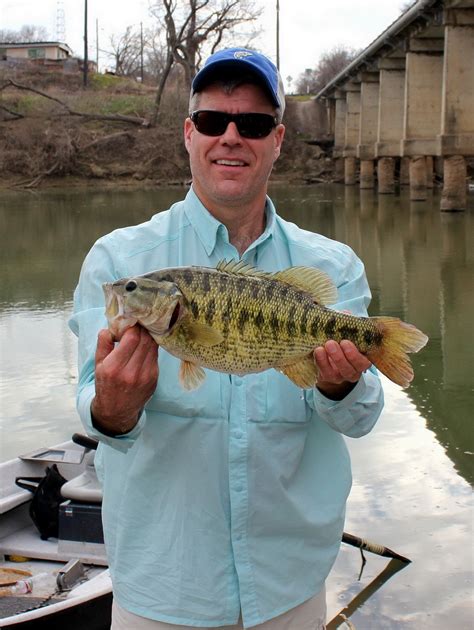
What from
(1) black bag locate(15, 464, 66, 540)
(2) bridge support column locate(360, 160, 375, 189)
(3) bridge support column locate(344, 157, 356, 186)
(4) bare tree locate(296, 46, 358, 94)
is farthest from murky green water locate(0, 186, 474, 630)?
(4) bare tree locate(296, 46, 358, 94)

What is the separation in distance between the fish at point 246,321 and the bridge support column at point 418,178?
32855 millimetres

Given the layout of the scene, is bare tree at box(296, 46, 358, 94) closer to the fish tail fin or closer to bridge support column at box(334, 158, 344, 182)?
bridge support column at box(334, 158, 344, 182)

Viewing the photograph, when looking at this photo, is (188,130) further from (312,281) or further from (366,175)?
(366,175)

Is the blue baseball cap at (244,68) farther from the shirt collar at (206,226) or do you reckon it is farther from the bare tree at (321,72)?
the bare tree at (321,72)

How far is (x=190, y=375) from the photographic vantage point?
8.79ft

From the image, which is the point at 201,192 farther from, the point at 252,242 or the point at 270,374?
the point at 270,374

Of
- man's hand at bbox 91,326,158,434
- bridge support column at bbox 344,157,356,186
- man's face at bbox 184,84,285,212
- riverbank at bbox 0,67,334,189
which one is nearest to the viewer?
man's hand at bbox 91,326,158,434

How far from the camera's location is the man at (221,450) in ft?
9.21

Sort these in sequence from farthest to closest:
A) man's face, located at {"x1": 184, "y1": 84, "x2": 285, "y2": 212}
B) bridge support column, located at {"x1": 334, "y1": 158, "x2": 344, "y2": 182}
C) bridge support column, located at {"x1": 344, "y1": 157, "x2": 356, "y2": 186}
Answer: bridge support column, located at {"x1": 334, "y1": 158, "x2": 344, "y2": 182}
bridge support column, located at {"x1": 344, "y1": 157, "x2": 356, "y2": 186}
man's face, located at {"x1": 184, "y1": 84, "x2": 285, "y2": 212}

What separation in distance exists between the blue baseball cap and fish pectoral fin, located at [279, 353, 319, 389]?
0.95 meters

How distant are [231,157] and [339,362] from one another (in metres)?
0.80

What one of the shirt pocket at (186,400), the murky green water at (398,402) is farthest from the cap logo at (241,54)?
the murky green water at (398,402)

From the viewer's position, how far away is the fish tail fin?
2.83 m

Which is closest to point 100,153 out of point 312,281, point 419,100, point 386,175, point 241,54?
point 386,175
